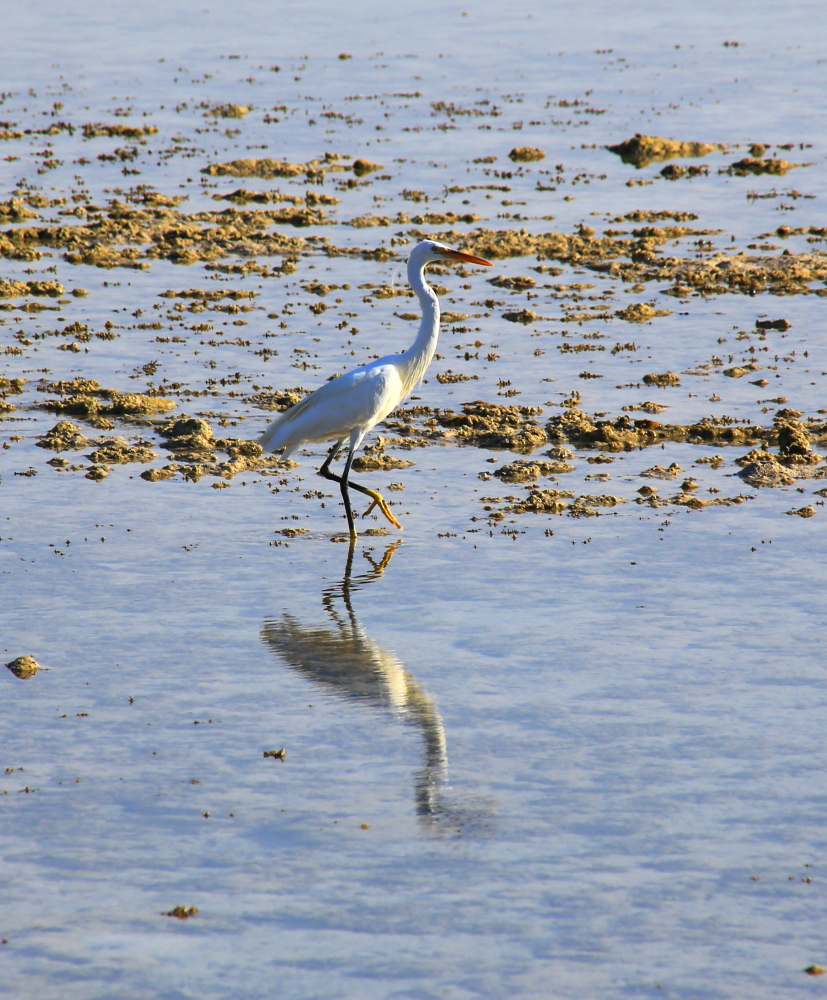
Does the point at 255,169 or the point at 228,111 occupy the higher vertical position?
the point at 228,111

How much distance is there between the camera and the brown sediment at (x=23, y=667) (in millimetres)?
7609

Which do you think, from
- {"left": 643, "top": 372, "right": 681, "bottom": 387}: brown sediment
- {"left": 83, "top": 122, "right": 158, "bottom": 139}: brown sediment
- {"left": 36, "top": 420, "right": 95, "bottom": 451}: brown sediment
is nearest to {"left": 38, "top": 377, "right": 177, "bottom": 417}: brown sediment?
{"left": 36, "top": 420, "right": 95, "bottom": 451}: brown sediment

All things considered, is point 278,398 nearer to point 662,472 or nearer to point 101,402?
point 101,402

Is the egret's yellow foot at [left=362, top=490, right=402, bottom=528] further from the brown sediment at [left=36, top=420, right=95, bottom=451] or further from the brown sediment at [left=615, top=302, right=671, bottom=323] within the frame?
the brown sediment at [left=615, top=302, right=671, bottom=323]

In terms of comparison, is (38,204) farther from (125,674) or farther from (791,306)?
(125,674)

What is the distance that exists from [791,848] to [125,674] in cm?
402

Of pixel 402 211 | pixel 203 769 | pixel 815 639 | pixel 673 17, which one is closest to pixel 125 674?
pixel 203 769

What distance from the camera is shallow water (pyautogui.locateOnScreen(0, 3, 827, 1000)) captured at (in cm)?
534

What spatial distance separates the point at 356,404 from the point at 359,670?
2868mm

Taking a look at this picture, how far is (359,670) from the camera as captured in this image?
25.6 feet

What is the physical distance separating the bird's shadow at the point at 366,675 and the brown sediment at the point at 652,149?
19.7 m

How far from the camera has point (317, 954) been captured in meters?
5.21

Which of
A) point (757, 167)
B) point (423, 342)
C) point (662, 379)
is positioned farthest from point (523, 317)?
point (757, 167)

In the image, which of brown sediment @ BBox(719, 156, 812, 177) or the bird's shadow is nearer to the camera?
the bird's shadow
